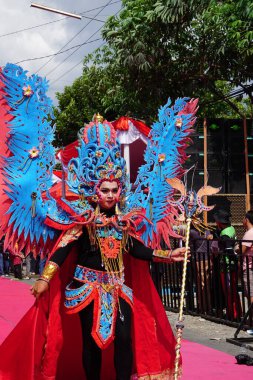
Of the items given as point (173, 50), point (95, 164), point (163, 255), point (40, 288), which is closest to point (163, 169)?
point (95, 164)

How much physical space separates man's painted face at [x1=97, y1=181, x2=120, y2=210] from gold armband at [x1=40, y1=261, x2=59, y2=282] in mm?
560

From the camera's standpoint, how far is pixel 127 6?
1562 cm

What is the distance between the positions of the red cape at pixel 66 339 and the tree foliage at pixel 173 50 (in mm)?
8481

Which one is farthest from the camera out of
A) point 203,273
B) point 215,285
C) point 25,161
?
point 203,273

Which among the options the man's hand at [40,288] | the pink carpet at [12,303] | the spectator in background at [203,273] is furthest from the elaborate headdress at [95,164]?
the spectator in background at [203,273]

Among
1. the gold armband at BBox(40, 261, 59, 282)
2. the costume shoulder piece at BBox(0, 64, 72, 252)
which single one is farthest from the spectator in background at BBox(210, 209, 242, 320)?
the gold armband at BBox(40, 261, 59, 282)

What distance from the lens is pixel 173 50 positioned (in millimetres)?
15656

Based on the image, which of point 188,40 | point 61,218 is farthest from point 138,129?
point 188,40

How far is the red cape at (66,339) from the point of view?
5.23 meters

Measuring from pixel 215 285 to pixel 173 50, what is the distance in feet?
24.5

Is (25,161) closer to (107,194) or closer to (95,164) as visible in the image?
(95,164)

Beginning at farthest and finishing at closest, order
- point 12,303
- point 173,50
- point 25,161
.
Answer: point 173,50, point 12,303, point 25,161

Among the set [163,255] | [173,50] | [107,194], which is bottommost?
[163,255]

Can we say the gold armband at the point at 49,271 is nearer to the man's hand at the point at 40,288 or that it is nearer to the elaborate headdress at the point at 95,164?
the man's hand at the point at 40,288
